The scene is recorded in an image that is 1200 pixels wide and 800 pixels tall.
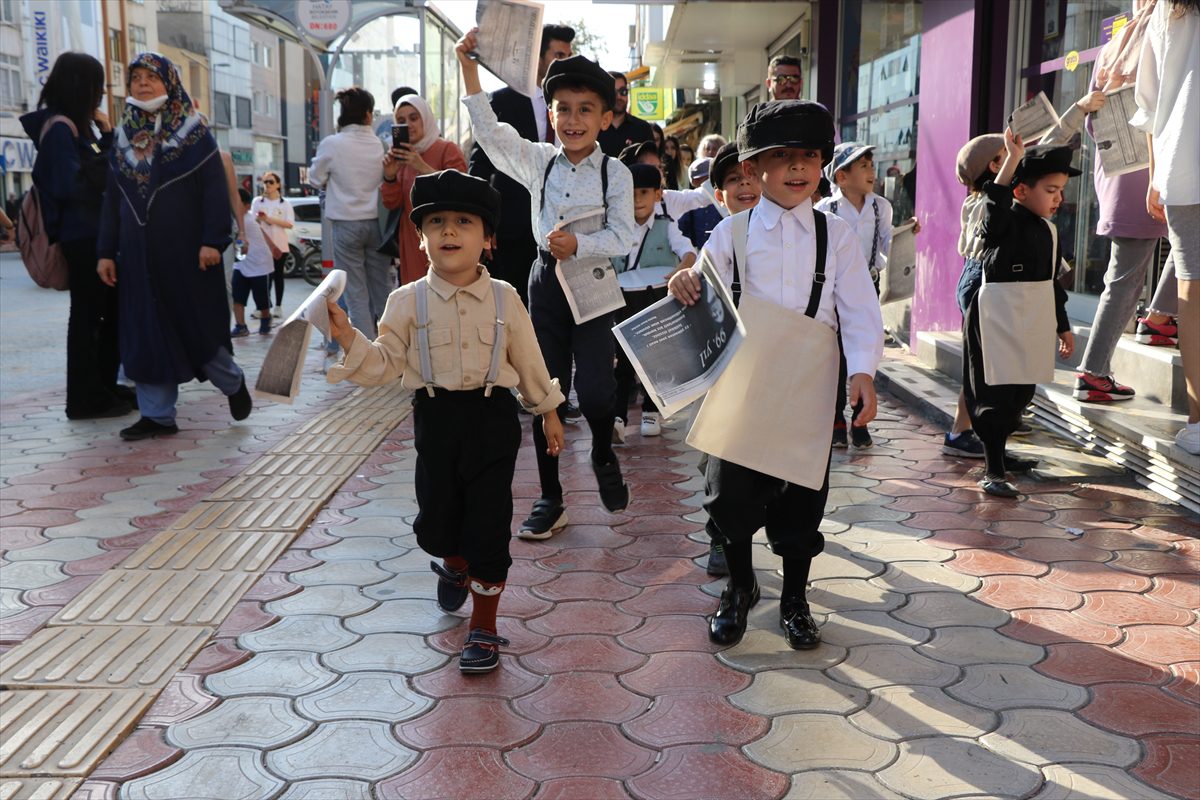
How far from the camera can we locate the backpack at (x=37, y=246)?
24.2 ft

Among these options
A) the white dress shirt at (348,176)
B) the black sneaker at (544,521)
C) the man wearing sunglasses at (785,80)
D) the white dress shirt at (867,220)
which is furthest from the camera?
the white dress shirt at (348,176)

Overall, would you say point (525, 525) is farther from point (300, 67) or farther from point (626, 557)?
point (300, 67)

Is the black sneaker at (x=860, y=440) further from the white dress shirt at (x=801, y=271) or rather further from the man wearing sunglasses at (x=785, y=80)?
the white dress shirt at (x=801, y=271)

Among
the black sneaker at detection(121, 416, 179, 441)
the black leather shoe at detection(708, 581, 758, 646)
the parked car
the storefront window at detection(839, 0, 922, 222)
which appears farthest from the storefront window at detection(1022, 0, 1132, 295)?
the parked car

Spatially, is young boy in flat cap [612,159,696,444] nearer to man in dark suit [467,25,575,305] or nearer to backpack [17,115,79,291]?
man in dark suit [467,25,575,305]

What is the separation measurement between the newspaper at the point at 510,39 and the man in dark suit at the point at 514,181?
2.10 metres

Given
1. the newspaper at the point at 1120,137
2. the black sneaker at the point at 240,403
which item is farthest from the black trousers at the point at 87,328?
the newspaper at the point at 1120,137

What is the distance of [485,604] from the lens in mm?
3605

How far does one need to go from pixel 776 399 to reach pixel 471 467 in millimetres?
953

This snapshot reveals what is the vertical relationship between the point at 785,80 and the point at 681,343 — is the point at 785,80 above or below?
above

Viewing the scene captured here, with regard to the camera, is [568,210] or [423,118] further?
[423,118]

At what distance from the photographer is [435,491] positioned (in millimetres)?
3621

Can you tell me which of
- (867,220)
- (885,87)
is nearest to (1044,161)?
(867,220)

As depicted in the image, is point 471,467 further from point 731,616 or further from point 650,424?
point 650,424
